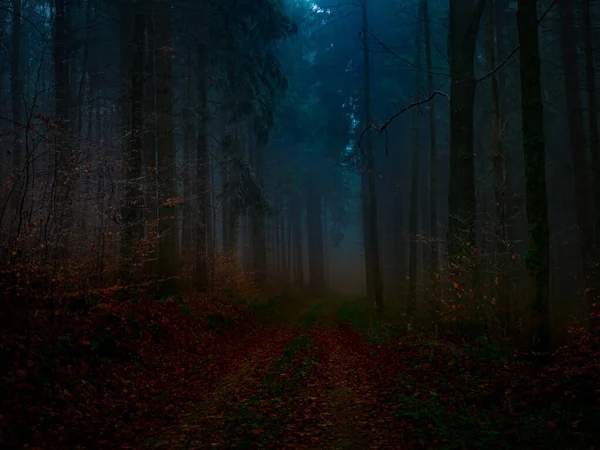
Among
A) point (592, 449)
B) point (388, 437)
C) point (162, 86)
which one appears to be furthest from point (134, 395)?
point (162, 86)

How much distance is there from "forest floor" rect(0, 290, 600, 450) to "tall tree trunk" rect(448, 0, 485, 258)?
323cm

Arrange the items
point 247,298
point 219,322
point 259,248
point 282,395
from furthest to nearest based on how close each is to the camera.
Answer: point 259,248, point 247,298, point 219,322, point 282,395

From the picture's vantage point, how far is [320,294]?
108ft

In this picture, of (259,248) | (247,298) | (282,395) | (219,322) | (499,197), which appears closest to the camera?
(282,395)

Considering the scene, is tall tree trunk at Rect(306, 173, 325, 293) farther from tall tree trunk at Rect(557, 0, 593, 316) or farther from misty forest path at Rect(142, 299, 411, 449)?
misty forest path at Rect(142, 299, 411, 449)

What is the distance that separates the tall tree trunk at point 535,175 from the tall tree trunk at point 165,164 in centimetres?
959

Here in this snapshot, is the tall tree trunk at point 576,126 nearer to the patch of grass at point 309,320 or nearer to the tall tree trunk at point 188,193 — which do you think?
the patch of grass at point 309,320

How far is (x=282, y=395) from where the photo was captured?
682 centimetres

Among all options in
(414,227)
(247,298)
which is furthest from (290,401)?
(414,227)

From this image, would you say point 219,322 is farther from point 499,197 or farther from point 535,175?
point 535,175

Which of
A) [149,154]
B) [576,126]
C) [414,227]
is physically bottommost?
[414,227]

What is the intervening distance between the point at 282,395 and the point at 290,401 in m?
0.32

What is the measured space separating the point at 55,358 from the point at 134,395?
1363 millimetres

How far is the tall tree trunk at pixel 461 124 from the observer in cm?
1099
